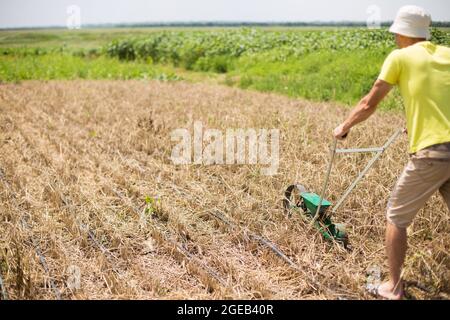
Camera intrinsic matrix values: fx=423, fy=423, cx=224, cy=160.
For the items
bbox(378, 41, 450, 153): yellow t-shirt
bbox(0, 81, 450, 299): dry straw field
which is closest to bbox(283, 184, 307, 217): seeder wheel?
bbox(0, 81, 450, 299): dry straw field

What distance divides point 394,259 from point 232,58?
1713cm

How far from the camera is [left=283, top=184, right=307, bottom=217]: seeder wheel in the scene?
398 cm

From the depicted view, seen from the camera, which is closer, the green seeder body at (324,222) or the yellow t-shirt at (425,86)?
the yellow t-shirt at (425,86)

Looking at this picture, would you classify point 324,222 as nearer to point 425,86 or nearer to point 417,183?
point 417,183

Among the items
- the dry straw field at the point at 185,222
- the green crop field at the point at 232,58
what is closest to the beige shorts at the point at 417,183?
the dry straw field at the point at 185,222

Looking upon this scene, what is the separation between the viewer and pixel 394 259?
2770 mm

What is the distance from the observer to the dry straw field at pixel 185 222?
3.08 m

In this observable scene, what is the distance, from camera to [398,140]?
5508 mm

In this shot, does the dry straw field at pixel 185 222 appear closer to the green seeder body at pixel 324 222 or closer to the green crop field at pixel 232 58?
the green seeder body at pixel 324 222

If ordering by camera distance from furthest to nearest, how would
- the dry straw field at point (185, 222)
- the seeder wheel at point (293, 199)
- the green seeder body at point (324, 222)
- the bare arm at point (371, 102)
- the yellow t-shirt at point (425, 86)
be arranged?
the seeder wheel at point (293, 199), the green seeder body at point (324, 222), the dry straw field at point (185, 222), the bare arm at point (371, 102), the yellow t-shirt at point (425, 86)

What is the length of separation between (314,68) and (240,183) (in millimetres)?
9773

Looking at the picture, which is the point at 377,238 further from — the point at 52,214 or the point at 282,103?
the point at 282,103

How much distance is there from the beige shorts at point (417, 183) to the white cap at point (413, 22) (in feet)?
2.47

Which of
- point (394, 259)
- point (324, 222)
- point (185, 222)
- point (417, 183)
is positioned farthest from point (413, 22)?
point (185, 222)
